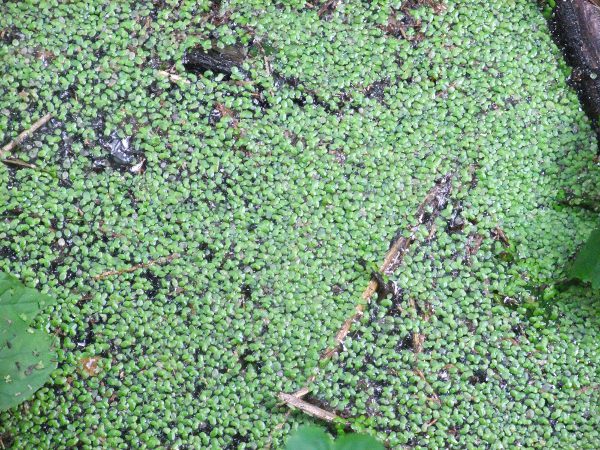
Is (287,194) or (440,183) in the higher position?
(440,183)

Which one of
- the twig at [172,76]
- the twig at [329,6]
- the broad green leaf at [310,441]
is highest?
the twig at [329,6]

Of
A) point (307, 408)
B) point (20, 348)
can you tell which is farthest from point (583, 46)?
point (20, 348)

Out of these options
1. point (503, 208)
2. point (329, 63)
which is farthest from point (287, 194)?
point (503, 208)

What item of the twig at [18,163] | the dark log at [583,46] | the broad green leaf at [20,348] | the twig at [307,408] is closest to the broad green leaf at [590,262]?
the dark log at [583,46]

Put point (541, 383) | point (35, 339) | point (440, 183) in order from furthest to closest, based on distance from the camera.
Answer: point (440, 183) < point (541, 383) < point (35, 339)

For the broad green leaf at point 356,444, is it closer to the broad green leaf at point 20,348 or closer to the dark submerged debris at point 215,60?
the broad green leaf at point 20,348

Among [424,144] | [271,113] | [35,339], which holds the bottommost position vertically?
[35,339]

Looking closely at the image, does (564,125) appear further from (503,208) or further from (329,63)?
(329,63)
